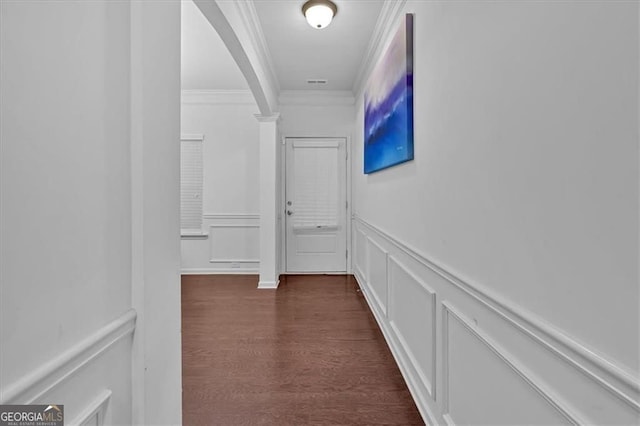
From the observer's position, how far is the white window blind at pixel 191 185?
458 cm

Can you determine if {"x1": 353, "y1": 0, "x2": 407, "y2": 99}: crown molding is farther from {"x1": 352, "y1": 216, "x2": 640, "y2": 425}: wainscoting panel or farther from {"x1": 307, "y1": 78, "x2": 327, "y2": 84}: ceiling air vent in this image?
{"x1": 352, "y1": 216, "x2": 640, "y2": 425}: wainscoting panel

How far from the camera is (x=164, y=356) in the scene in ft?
3.55

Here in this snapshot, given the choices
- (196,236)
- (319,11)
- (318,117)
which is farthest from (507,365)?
(196,236)

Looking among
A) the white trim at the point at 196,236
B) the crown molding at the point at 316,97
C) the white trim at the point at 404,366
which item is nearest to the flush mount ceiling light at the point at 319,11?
the crown molding at the point at 316,97

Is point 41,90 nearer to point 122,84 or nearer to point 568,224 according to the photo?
point 122,84

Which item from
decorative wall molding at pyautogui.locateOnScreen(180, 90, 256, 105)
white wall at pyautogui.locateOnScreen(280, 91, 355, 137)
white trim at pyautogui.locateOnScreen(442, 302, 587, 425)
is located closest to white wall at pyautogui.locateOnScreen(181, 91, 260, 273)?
decorative wall molding at pyautogui.locateOnScreen(180, 90, 256, 105)

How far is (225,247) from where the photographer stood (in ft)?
15.4

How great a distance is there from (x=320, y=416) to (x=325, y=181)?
10.7 ft

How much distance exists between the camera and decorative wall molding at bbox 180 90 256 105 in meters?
4.49

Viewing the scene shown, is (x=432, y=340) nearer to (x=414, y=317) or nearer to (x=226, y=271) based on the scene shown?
(x=414, y=317)

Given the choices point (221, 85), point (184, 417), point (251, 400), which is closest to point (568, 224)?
point (251, 400)

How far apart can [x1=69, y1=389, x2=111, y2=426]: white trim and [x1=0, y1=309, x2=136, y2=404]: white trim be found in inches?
4.3

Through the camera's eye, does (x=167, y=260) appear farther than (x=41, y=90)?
Yes

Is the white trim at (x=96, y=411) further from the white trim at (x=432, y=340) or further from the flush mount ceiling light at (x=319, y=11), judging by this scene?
the flush mount ceiling light at (x=319, y=11)
